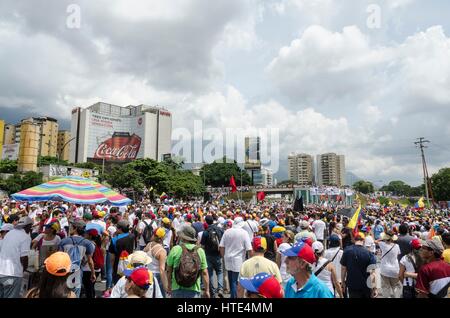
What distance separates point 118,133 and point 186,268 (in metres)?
127

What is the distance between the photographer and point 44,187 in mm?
8875

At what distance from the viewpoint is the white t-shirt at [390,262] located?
20.2 feet

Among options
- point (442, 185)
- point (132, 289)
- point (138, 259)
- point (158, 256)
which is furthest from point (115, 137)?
point (132, 289)

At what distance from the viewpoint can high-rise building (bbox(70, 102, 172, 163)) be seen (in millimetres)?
118438

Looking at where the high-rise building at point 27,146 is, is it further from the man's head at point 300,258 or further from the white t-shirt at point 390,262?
the man's head at point 300,258

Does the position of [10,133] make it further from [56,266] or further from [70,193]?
[56,266]

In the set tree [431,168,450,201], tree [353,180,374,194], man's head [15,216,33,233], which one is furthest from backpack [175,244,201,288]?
tree [353,180,374,194]

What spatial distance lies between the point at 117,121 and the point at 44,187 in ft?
421

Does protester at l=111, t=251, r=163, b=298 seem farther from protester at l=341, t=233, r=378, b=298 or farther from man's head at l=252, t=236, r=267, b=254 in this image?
protester at l=341, t=233, r=378, b=298

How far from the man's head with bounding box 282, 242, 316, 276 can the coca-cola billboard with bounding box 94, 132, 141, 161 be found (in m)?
122

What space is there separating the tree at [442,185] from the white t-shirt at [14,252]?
89934 mm

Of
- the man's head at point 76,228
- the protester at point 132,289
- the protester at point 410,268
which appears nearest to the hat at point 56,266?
the protester at point 132,289
